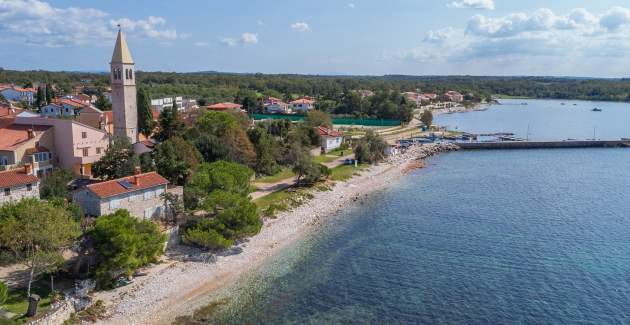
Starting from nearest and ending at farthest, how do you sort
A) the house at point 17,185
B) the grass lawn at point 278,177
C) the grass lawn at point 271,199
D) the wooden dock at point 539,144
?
1. the house at point 17,185
2. the grass lawn at point 271,199
3. the grass lawn at point 278,177
4. the wooden dock at point 539,144

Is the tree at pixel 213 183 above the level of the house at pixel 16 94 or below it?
below

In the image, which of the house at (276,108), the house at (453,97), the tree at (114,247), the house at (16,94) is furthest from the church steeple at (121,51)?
the house at (453,97)

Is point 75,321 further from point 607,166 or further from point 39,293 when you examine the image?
point 607,166

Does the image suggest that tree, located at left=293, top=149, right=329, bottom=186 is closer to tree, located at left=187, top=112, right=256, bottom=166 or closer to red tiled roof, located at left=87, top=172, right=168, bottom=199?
tree, located at left=187, top=112, right=256, bottom=166

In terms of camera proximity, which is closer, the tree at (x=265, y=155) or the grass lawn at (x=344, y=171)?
the tree at (x=265, y=155)

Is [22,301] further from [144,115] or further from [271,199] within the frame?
[144,115]

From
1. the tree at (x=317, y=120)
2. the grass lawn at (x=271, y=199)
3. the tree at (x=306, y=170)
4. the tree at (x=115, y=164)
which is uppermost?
the tree at (x=317, y=120)

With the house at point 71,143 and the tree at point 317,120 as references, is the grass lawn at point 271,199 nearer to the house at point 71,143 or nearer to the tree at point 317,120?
the house at point 71,143
